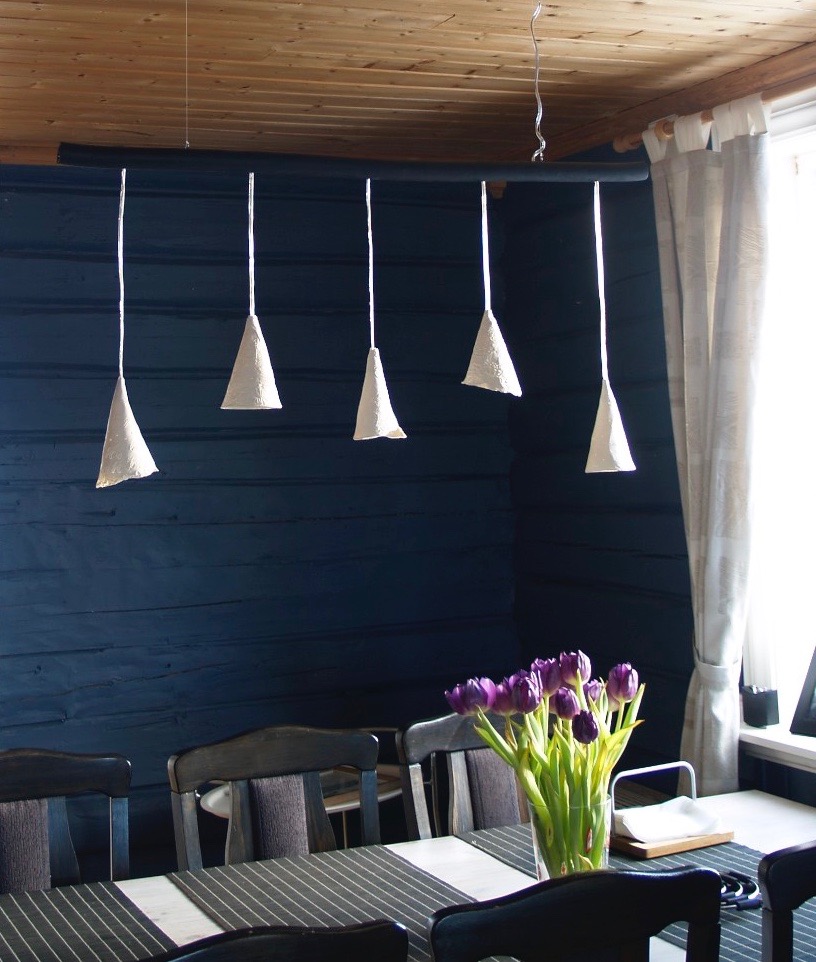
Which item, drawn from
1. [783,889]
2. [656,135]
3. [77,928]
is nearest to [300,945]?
[783,889]

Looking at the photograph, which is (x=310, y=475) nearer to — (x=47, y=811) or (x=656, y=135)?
(x=656, y=135)

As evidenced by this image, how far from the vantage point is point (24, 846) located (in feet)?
8.04

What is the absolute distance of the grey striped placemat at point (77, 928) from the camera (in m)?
1.96

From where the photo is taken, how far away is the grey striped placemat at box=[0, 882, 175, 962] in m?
1.96

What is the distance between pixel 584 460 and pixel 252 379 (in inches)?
80.1

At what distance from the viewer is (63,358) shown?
12.6 feet

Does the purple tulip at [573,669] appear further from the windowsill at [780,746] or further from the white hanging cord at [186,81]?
the white hanging cord at [186,81]

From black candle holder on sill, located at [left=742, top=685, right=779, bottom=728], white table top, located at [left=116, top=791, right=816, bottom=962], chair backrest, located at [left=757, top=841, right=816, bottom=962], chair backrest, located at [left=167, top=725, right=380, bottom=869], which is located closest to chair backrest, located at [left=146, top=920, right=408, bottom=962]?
chair backrest, located at [left=757, top=841, right=816, bottom=962]

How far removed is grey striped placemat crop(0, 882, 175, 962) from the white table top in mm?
39

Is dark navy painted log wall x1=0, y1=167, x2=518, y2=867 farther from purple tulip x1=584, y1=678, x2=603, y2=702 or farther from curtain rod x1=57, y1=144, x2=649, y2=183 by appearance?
purple tulip x1=584, y1=678, x2=603, y2=702

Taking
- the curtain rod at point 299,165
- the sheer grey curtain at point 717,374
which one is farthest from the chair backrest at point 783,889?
the sheer grey curtain at point 717,374

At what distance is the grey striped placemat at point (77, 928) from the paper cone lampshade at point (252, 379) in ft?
3.04

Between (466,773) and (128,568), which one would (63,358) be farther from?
(466,773)

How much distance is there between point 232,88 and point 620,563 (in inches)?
73.1
